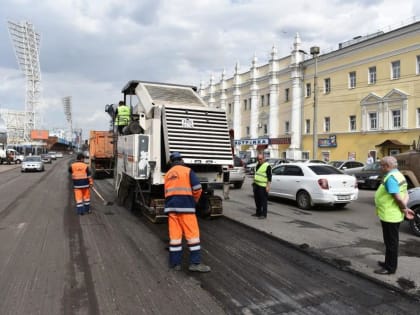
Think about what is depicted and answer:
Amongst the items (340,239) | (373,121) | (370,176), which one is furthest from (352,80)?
(340,239)

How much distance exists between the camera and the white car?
11.1m

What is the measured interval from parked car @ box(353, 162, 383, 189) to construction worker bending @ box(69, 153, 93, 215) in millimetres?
14108

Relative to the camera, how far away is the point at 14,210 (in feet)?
34.9

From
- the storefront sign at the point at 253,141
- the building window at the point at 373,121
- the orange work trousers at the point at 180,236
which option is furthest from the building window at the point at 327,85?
the orange work trousers at the point at 180,236

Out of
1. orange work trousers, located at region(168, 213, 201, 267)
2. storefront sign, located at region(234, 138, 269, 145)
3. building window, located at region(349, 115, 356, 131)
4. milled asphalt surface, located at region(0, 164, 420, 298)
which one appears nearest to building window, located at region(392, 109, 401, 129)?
building window, located at region(349, 115, 356, 131)

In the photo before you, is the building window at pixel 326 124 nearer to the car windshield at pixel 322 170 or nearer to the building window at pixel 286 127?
the building window at pixel 286 127

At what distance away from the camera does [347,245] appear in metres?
6.95

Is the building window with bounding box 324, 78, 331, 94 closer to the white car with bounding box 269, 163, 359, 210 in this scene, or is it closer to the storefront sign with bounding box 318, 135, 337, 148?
the storefront sign with bounding box 318, 135, 337, 148

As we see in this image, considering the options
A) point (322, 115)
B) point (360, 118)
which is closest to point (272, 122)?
point (322, 115)

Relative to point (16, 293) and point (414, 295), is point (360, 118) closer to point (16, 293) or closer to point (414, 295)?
point (414, 295)

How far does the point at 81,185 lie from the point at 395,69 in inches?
1146

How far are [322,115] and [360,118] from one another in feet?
15.6

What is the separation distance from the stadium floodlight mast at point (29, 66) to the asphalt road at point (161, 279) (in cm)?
8960

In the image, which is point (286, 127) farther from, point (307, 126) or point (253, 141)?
point (253, 141)
